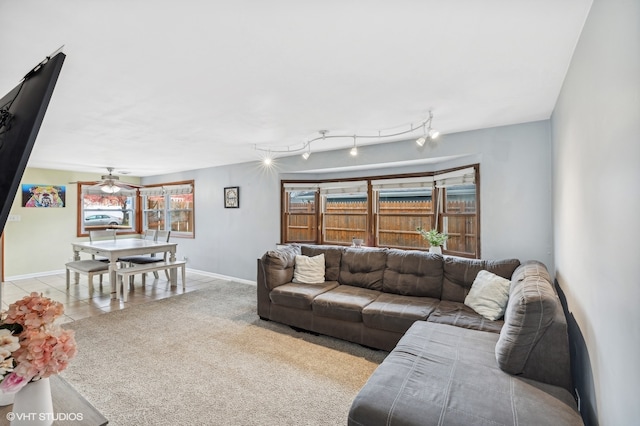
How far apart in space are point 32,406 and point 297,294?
251 cm

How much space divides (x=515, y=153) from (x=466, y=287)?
1598 mm

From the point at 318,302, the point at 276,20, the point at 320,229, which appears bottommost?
the point at 318,302

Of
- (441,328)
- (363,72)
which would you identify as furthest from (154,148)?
(441,328)

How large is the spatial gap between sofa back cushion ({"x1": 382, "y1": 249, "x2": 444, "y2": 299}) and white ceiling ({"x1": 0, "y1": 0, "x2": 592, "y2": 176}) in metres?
1.58

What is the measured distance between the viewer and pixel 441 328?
2410 millimetres

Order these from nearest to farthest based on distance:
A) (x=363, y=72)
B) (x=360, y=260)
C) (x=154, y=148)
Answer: (x=363, y=72) < (x=360, y=260) < (x=154, y=148)

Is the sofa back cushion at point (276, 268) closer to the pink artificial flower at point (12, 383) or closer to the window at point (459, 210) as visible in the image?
the window at point (459, 210)

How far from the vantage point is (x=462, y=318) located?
8.74 feet

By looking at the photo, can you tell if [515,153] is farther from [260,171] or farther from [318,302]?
[260,171]

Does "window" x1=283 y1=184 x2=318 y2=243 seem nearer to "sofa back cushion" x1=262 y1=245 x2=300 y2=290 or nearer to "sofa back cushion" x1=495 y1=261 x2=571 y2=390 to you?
"sofa back cushion" x1=262 y1=245 x2=300 y2=290

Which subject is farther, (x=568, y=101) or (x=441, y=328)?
(x=441, y=328)

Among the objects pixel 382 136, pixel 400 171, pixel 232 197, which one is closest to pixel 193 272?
pixel 232 197

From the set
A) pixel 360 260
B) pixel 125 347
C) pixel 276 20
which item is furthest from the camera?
pixel 360 260

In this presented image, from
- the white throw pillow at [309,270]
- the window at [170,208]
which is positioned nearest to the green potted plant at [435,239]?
the white throw pillow at [309,270]
